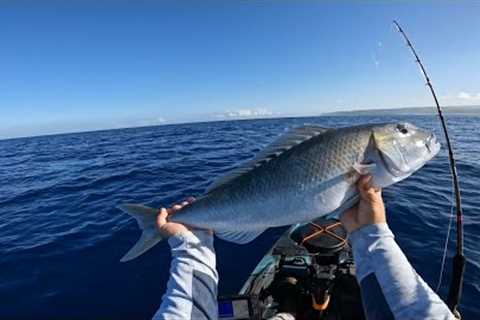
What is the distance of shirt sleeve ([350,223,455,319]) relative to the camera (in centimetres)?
191

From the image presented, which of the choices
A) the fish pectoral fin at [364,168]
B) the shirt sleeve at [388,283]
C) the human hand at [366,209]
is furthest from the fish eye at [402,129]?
the shirt sleeve at [388,283]

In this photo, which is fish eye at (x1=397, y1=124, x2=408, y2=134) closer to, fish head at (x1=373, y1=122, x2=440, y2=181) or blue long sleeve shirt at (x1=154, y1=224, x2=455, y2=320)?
fish head at (x1=373, y1=122, x2=440, y2=181)

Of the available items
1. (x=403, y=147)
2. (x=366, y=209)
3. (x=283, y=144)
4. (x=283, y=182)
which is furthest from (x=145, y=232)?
(x=403, y=147)

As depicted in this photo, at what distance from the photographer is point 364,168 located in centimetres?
280

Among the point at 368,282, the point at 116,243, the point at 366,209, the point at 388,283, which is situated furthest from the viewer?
the point at 116,243

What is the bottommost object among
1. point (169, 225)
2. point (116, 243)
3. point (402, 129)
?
point (116, 243)

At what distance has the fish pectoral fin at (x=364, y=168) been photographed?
278 centimetres

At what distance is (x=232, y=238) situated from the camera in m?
3.16

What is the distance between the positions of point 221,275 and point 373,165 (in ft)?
17.6

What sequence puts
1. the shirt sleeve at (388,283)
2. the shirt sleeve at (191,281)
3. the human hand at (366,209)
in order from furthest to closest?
the human hand at (366,209) < the shirt sleeve at (191,281) < the shirt sleeve at (388,283)

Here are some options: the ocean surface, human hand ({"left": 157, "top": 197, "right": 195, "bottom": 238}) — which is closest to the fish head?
human hand ({"left": 157, "top": 197, "right": 195, "bottom": 238})

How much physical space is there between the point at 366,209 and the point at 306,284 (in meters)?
3.05

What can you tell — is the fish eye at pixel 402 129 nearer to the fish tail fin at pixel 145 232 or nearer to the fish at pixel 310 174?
the fish at pixel 310 174

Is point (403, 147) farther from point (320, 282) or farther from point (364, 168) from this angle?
point (320, 282)
